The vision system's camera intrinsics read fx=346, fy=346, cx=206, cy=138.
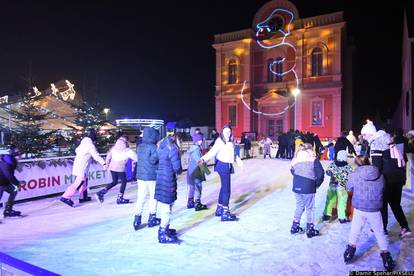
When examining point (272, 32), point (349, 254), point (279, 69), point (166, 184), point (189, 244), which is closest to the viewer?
point (349, 254)

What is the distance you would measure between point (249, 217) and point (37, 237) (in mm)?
3870

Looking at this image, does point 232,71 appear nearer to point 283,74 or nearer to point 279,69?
point 279,69

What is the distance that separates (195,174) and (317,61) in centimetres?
2529

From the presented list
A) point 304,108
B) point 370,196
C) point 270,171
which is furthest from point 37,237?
point 304,108

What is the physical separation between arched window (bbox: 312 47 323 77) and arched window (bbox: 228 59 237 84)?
23.6ft

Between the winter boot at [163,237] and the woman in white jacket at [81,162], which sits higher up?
the woman in white jacket at [81,162]

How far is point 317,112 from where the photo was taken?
29297 millimetres

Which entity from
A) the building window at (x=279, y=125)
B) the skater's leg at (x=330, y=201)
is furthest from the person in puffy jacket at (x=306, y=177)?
the building window at (x=279, y=125)

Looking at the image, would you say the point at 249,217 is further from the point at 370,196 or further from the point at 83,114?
the point at 83,114

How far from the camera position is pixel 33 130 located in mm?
12586

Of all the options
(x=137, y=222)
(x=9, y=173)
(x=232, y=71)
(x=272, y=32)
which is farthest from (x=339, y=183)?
(x=232, y=71)

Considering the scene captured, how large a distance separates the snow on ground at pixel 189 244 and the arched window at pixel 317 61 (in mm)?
23063

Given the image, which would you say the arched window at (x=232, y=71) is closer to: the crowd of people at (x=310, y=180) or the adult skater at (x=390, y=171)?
the crowd of people at (x=310, y=180)

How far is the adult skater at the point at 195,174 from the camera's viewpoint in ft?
24.0
